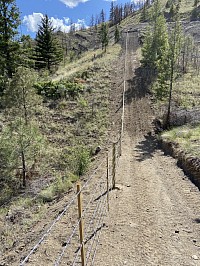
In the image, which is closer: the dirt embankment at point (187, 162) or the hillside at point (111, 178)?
the hillside at point (111, 178)

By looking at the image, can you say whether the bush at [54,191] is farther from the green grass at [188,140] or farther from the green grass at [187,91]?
the green grass at [187,91]

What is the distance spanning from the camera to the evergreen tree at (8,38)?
2352cm

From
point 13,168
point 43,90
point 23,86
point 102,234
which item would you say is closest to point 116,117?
point 43,90

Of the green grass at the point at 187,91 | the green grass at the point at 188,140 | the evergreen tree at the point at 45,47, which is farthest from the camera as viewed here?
the evergreen tree at the point at 45,47

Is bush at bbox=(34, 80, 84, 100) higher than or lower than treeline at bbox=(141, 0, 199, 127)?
lower

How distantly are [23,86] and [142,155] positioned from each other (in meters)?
8.16

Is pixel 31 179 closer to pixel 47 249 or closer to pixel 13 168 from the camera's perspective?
pixel 13 168

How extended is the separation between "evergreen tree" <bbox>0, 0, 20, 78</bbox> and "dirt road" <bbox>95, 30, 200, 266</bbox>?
14.9 metres

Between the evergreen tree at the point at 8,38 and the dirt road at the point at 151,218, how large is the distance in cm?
1494

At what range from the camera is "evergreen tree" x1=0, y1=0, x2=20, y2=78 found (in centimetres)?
2352

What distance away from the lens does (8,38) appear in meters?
24.1

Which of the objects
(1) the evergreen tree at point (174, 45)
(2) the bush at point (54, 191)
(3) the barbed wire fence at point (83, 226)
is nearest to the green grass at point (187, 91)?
(1) the evergreen tree at point (174, 45)

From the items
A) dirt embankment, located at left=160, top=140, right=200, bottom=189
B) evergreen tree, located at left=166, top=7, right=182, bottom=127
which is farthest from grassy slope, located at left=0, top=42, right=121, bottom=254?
evergreen tree, located at left=166, top=7, right=182, bottom=127

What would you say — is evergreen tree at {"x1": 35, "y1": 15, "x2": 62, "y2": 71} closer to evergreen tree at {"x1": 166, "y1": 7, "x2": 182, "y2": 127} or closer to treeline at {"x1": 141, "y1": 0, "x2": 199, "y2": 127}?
treeline at {"x1": 141, "y1": 0, "x2": 199, "y2": 127}
